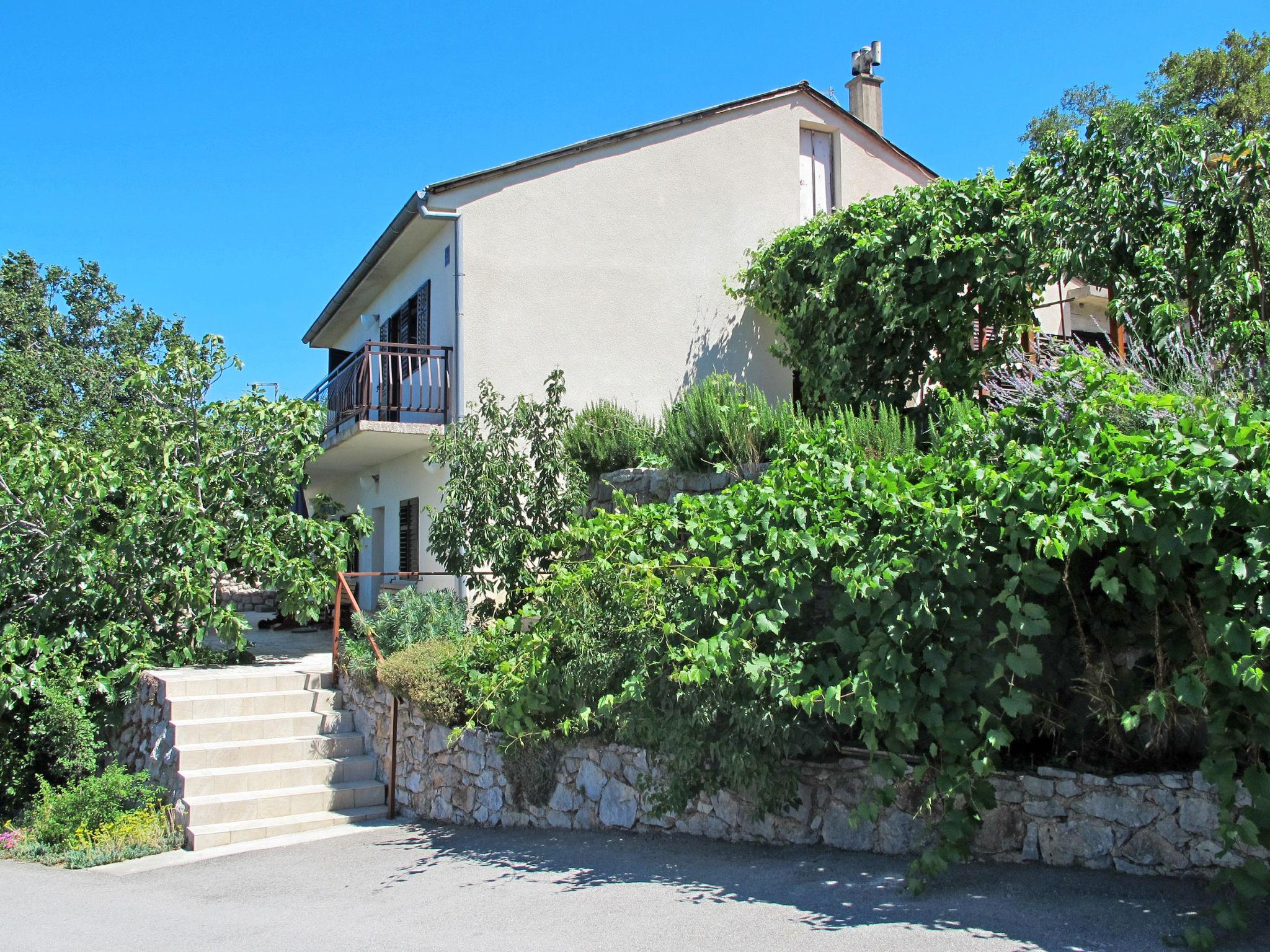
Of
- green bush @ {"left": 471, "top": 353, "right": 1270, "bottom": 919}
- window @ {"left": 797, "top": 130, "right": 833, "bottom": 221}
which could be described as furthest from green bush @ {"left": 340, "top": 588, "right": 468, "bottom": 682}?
window @ {"left": 797, "top": 130, "right": 833, "bottom": 221}

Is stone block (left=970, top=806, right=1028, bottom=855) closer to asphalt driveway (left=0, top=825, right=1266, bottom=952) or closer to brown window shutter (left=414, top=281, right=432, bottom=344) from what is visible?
asphalt driveway (left=0, top=825, right=1266, bottom=952)

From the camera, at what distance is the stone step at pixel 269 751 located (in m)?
8.60

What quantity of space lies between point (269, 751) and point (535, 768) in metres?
2.87

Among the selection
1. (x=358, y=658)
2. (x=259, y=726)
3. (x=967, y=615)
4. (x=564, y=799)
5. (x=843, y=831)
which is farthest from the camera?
(x=358, y=658)

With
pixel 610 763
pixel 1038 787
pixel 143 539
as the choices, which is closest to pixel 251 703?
pixel 143 539

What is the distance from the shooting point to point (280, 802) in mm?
8375

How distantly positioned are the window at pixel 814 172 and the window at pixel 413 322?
536cm

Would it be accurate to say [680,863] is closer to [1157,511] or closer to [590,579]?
[590,579]

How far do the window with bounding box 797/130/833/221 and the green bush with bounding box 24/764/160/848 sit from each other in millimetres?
10617

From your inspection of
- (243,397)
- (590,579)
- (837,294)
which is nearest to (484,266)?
(243,397)

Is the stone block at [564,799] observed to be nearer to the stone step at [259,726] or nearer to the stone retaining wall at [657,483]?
the stone retaining wall at [657,483]

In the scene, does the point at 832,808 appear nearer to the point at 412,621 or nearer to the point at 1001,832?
the point at 1001,832

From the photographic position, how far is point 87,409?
77.6 feet

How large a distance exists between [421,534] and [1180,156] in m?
9.44
